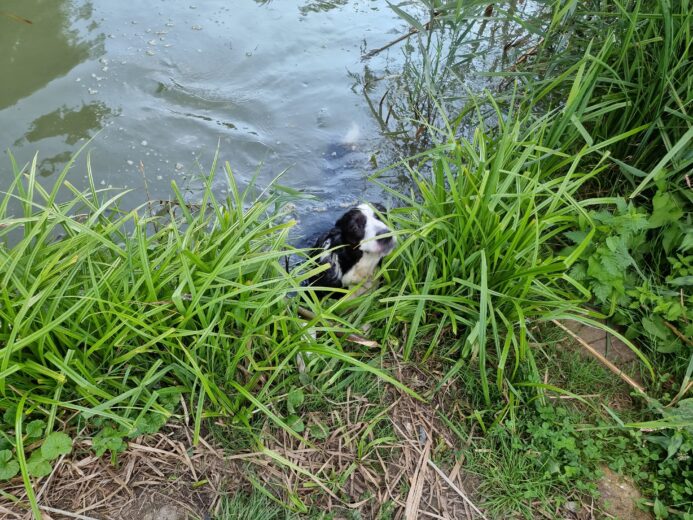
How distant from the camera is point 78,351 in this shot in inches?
77.9

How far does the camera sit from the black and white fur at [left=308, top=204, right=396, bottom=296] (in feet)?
10.0

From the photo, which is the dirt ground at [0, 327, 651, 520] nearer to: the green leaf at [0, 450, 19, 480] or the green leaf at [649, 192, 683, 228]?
the green leaf at [0, 450, 19, 480]

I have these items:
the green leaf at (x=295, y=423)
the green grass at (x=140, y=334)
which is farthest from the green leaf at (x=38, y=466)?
the green leaf at (x=295, y=423)

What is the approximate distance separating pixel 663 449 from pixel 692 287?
832 millimetres

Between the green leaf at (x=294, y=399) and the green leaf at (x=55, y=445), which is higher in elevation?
the green leaf at (x=55, y=445)

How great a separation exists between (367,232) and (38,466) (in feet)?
6.48

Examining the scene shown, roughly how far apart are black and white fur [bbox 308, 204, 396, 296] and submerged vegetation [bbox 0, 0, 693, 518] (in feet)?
0.96

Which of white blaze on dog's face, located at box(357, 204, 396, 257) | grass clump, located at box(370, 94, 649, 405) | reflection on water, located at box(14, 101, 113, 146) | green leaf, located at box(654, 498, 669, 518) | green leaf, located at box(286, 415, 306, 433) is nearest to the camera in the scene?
green leaf, located at box(654, 498, 669, 518)

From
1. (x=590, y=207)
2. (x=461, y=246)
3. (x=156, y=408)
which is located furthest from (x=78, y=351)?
(x=590, y=207)

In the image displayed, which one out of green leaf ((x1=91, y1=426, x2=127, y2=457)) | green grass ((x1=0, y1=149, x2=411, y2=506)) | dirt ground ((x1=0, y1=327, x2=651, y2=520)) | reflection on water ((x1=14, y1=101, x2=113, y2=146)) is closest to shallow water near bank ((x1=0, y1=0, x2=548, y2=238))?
reflection on water ((x1=14, y1=101, x2=113, y2=146))

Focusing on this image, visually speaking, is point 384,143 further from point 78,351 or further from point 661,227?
point 78,351

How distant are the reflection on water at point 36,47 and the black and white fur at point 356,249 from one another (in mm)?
3210

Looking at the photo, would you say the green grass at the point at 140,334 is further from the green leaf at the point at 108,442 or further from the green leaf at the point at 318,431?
the green leaf at the point at 318,431

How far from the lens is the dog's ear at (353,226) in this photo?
10.1 feet
